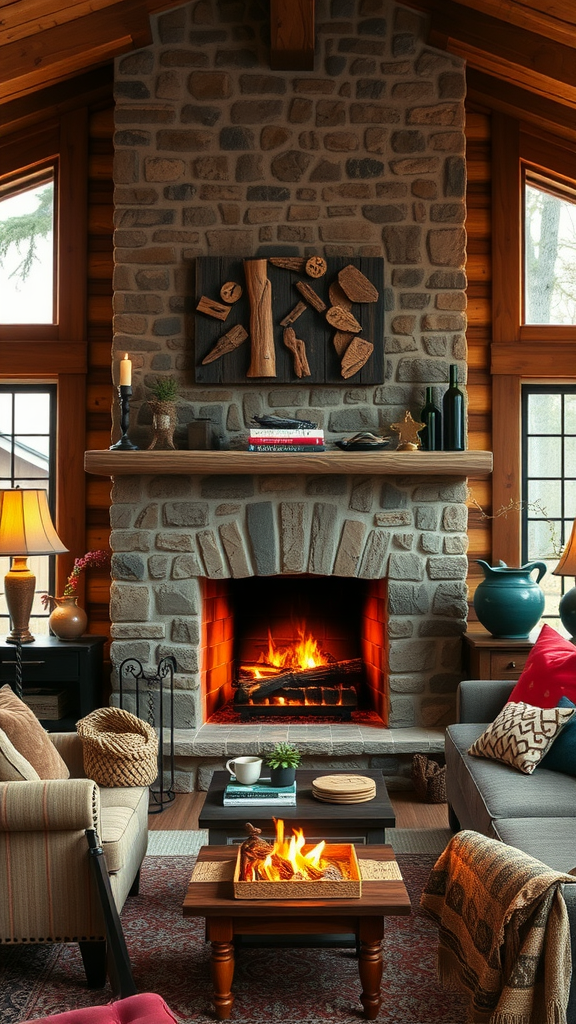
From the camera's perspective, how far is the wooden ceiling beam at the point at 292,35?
176 inches

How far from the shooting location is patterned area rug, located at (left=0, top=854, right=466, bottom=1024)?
2.65 metres

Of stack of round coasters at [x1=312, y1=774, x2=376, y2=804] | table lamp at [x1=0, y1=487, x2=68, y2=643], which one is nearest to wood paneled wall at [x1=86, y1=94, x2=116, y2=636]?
table lamp at [x1=0, y1=487, x2=68, y2=643]

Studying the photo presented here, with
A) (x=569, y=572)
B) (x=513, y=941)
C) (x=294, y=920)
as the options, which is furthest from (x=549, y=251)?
(x=513, y=941)

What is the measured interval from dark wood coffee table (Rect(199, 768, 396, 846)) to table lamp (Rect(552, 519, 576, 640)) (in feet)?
5.35

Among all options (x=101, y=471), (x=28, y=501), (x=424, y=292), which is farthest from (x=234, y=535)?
(x=424, y=292)

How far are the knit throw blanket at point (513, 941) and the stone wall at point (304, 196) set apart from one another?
2.92m

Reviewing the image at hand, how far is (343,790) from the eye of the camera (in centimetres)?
318

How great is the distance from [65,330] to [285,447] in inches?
64.8

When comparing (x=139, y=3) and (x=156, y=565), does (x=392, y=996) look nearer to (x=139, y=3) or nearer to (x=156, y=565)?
(x=156, y=565)

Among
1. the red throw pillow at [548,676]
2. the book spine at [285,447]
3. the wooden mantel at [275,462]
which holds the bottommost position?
the red throw pillow at [548,676]

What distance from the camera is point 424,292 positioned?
16.1 ft

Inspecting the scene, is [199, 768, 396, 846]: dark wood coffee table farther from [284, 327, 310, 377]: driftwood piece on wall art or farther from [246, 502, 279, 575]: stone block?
[284, 327, 310, 377]: driftwood piece on wall art

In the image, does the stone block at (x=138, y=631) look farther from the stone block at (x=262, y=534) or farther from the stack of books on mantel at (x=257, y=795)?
the stack of books on mantel at (x=257, y=795)

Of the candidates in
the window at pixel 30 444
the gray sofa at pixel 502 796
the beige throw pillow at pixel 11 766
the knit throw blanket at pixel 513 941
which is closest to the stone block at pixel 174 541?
the window at pixel 30 444
